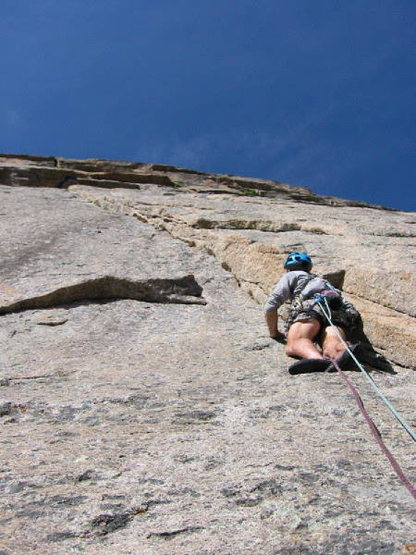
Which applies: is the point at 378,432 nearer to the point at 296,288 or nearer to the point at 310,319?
the point at 310,319

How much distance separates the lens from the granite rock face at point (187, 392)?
2926 millimetres

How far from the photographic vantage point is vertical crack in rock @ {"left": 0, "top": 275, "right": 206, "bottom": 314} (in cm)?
735

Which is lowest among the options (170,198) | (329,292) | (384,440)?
(384,440)

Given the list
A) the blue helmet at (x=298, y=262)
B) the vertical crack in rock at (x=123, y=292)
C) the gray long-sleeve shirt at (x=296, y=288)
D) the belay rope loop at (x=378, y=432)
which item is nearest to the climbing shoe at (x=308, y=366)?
the belay rope loop at (x=378, y=432)

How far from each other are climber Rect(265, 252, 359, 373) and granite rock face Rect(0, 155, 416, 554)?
0.86 ft

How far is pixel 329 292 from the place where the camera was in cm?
657

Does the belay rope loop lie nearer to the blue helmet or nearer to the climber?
the climber

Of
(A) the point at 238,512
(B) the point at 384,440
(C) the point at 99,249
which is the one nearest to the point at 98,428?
(A) the point at 238,512

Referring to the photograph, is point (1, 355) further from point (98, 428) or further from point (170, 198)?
point (170, 198)

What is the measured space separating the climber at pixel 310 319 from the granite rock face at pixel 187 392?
26 cm

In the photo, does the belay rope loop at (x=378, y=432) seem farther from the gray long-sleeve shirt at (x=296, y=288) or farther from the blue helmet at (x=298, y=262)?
the blue helmet at (x=298, y=262)

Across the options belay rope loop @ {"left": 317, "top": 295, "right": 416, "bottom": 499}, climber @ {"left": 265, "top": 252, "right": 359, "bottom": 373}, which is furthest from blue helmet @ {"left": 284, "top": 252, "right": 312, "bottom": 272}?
belay rope loop @ {"left": 317, "top": 295, "right": 416, "bottom": 499}

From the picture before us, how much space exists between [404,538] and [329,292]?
4.01m

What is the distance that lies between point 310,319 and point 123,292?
266cm
